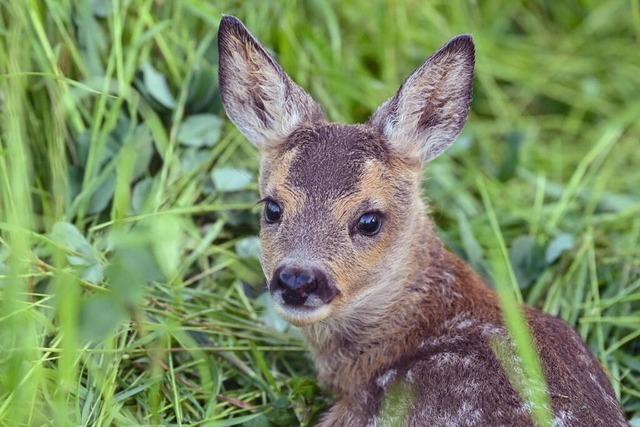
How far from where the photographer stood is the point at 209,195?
592 centimetres

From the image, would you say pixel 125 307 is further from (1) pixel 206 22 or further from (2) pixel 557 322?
(1) pixel 206 22

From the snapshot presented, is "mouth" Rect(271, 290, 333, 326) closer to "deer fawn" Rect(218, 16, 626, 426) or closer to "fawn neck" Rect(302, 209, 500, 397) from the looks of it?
"deer fawn" Rect(218, 16, 626, 426)

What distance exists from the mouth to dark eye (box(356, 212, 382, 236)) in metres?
0.39

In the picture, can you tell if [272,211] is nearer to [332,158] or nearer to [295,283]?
[332,158]

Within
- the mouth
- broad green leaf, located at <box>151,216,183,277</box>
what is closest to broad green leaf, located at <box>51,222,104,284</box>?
broad green leaf, located at <box>151,216,183,277</box>

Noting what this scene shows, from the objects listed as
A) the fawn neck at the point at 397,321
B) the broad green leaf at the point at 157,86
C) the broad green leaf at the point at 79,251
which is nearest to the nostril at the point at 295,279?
the fawn neck at the point at 397,321

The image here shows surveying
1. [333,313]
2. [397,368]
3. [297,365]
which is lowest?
[297,365]

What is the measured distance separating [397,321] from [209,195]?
153cm

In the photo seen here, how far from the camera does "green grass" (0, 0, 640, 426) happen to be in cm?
449

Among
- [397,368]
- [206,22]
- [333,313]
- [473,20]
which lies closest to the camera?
[333,313]

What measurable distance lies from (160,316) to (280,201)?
37.9 inches

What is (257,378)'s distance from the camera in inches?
203

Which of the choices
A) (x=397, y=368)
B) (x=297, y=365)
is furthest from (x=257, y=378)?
(x=397, y=368)

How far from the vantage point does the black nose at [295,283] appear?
4164 mm
